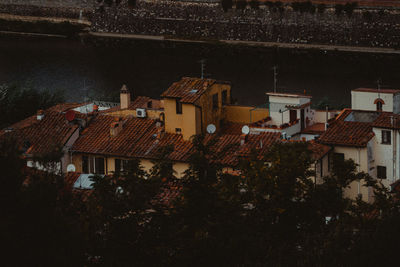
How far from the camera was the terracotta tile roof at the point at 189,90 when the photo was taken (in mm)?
20141

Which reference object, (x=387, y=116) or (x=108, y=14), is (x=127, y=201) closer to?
Result: (x=387, y=116)

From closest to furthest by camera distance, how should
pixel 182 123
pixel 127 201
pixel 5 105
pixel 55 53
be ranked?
pixel 127 201
pixel 182 123
pixel 5 105
pixel 55 53

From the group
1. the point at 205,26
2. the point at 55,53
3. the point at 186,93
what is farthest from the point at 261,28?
the point at 186,93

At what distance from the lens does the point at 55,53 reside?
45719 mm

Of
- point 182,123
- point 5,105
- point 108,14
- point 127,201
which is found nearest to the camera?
point 127,201

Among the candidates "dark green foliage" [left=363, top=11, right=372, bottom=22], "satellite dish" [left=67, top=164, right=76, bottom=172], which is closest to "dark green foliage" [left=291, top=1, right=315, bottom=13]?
"dark green foliage" [left=363, top=11, right=372, bottom=22]

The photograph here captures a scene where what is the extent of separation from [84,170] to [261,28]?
2885 cm

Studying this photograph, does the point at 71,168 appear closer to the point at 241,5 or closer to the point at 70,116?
the point at 70,116

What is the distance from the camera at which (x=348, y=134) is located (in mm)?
18906

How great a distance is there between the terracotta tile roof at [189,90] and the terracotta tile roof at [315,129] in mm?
1802

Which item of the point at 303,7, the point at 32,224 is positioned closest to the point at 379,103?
the point at 32,224

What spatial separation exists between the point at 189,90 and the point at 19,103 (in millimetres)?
7461

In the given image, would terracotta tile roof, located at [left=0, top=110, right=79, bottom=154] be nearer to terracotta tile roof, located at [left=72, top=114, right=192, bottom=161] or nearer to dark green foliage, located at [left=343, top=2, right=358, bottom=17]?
terracotta tile roof, located at [left=72, top=114, right=192, bottom=161]

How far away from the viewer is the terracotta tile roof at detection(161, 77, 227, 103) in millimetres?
20141
